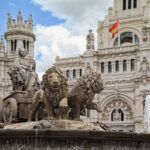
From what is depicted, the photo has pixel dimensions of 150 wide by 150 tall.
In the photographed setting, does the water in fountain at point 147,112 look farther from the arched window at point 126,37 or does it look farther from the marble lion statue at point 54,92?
the marble lion statue at point 54,92

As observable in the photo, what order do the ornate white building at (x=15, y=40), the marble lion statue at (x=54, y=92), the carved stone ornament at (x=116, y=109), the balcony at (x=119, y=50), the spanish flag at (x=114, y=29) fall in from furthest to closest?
the ornate white building at (x=15, y=40) < the spanish flag at (x=114, y=29) < the balcony at (x=119, y=50) < the carved stone ornament at (x=116, y=109) < the marble lion statue at (x=54, y=92)

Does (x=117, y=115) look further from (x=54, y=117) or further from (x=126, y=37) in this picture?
(x=54, y=117)

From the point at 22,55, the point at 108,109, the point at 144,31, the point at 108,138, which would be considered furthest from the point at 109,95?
the point at 108,138

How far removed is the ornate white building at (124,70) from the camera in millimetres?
61594

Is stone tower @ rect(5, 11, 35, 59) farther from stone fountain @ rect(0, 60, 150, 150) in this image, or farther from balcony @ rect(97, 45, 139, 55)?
stone fountain @ rect(0, 60, 150, 150)

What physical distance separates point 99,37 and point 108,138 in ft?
214

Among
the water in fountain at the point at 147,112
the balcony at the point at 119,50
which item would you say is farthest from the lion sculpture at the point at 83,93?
the balcony at the point at 119,50

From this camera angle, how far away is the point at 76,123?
1244cm

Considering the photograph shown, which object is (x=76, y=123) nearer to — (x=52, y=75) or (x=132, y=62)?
(x=52, y=75)

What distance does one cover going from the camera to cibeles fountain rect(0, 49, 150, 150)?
1036cm

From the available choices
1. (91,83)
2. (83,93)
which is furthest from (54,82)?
(91,83)

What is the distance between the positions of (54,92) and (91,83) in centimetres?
105

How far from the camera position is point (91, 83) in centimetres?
1294

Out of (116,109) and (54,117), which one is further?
(116,109)
